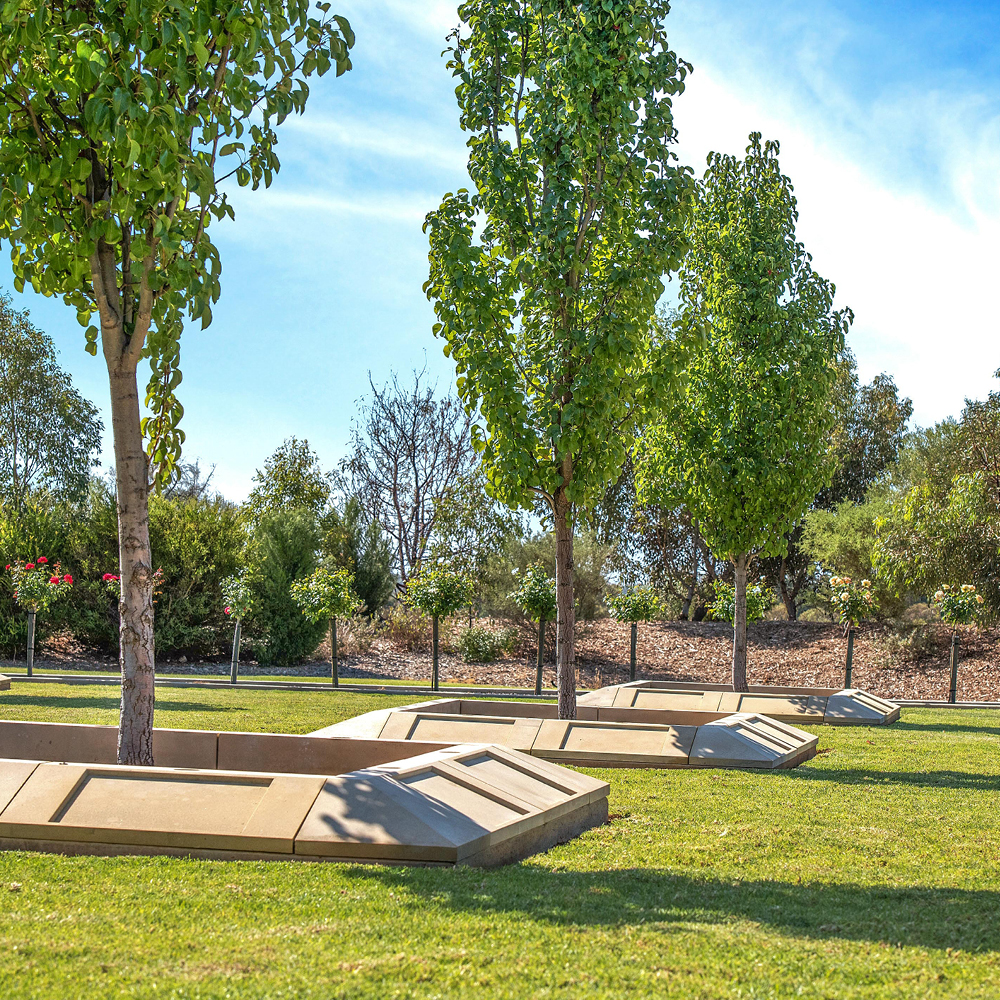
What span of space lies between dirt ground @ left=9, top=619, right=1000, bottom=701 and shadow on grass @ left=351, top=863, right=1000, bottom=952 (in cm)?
1680

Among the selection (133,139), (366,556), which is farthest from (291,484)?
(133,139)

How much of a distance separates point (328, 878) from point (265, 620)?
2110cm

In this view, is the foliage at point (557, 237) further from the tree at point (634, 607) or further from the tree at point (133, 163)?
the tree at point (634, 607)

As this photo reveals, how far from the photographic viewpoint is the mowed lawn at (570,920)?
128 inches

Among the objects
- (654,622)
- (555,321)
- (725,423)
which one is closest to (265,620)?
(654,622)

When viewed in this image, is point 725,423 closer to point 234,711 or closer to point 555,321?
point 555,321

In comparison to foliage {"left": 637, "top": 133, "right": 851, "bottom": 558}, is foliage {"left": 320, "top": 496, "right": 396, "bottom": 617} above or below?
below

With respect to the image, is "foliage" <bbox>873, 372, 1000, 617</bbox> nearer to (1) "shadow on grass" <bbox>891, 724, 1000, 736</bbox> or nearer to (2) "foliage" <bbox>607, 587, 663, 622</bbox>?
(1) "shadow on grass" <bbox>891, 724, 1000, 736</bbox>

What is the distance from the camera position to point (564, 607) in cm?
1081

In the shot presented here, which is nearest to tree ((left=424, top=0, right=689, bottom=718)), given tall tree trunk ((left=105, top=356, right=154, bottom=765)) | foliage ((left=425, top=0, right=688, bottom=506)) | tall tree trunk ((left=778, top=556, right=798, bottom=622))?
foliage ((left=425, top=0, right=688, bottom=506))

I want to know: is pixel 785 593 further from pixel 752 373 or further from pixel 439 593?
pixel 752 373

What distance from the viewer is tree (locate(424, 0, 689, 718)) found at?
403 inches

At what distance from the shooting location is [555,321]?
10938 millimetres

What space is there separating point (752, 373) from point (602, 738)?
Result: 7.99 metres
